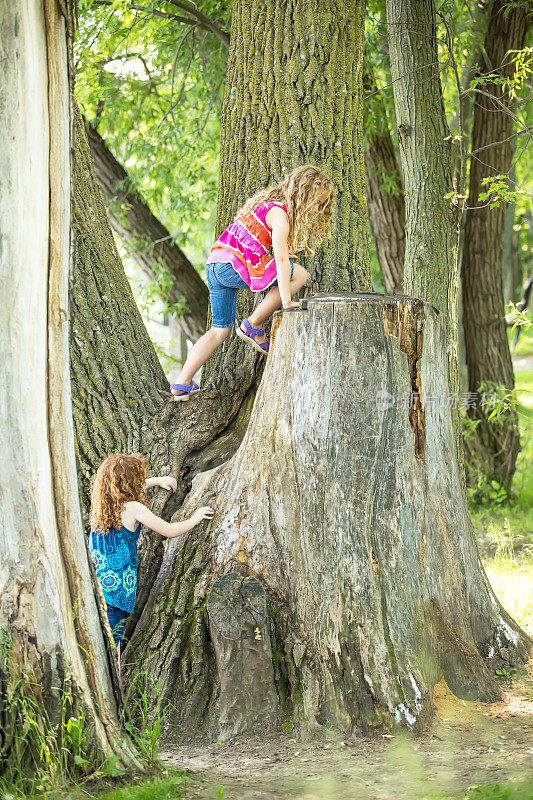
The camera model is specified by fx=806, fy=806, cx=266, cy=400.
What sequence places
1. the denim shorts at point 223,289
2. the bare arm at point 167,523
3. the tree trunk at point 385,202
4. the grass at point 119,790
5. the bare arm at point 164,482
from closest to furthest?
the grass at point 119,790, the bare arm at point 167,523, the bare arm at point 164,482, the denim shorts at point 223,289, the tree trunk at point 385,202

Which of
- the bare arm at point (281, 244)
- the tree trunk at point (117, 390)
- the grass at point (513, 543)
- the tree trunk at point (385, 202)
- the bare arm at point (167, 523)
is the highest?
the tree trunk at point (385, 202)

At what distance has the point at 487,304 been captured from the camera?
348 inches

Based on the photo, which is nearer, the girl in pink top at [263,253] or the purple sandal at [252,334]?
the girl in pink top at [263,253]

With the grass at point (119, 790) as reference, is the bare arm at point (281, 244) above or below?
above

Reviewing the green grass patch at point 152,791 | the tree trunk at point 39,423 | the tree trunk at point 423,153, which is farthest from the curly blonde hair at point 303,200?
the green grass patch at point 152,791

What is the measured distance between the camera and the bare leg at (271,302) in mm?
4551

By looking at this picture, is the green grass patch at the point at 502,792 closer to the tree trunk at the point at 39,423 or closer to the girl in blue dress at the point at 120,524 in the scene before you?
the tree trunk at the point at 39,423

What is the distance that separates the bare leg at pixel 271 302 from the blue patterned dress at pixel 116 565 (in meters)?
1.35

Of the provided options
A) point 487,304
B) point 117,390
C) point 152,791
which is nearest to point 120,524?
point 117,390

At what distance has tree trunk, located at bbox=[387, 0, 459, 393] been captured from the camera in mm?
6215

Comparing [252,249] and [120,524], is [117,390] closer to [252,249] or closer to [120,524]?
[120,524]

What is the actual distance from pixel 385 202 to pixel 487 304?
62.6 inches

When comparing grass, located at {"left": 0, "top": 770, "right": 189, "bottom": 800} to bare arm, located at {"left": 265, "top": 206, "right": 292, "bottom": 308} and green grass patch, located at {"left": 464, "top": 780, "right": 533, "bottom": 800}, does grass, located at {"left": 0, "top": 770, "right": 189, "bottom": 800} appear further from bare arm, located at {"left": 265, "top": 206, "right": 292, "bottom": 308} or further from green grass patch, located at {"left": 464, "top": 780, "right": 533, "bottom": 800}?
bare arm, located at {"left": 265, "top": 206, "right": 292, "bottom": 308}

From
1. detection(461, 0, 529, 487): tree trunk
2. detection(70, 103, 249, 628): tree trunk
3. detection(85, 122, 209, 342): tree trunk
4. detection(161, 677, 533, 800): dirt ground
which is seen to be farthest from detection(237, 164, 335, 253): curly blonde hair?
detection(85, 122, 209, 342): tree trunk
